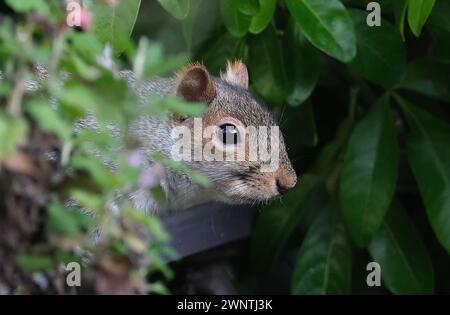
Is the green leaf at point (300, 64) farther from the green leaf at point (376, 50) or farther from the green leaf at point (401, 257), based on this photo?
the green leaf at point (401, 257)

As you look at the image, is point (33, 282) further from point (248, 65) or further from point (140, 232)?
point (248, 65)

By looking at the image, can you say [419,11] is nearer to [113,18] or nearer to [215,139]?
[215,139]

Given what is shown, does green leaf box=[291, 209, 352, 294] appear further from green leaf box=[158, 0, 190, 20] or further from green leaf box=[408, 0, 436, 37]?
green leaf box=[158, 0, 190, 20]

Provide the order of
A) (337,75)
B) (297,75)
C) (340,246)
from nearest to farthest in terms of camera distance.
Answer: (297,75), (340,246), (337,75)
